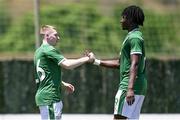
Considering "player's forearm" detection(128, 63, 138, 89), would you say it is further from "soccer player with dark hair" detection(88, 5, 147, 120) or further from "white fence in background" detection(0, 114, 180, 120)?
"white fence in background" detection(0, 114, 180, 120)

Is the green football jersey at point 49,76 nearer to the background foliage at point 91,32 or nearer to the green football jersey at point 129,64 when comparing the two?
the green football jersey at point 129,64

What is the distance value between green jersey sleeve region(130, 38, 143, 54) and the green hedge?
7.26m

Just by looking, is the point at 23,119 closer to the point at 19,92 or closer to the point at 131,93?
the point at 19,92

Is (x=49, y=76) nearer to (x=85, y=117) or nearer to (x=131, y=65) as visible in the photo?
(x=131, y=65)

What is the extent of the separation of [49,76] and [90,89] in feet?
23.1

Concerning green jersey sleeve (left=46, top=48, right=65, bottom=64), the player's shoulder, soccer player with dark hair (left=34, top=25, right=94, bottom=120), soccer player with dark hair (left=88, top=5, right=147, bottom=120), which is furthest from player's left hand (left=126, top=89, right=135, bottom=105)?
green jersey sleeve (left=46, top=48, right=65, bottom=64)

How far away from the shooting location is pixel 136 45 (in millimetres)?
9336

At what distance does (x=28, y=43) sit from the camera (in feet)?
61.8

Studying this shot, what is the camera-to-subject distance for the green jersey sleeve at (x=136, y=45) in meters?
9.31

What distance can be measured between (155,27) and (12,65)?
339cm

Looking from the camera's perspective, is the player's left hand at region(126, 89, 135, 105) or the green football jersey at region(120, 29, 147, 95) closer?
the player's left hand at region(126, 89, 135, 105)

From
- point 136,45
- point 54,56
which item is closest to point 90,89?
point 54,56

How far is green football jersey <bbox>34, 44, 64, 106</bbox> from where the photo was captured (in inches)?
380

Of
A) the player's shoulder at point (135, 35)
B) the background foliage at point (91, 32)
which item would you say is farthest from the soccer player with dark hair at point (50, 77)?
the background foliage at point (91, 32)
